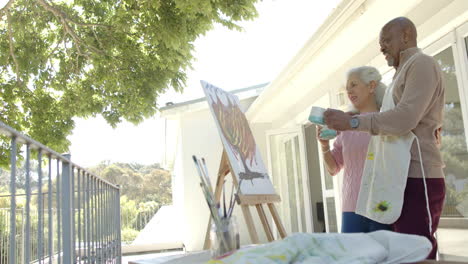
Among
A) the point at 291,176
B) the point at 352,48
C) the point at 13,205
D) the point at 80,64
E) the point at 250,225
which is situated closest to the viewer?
the point at 13,205

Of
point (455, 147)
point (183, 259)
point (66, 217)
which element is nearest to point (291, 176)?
point (455, 147)

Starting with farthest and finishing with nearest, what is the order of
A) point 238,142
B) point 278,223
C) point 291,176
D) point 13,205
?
point 291,176, point 238,142, point 278,223, point 13,205

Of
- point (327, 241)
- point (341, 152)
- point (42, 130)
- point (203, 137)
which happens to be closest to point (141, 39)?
point (42, 130)

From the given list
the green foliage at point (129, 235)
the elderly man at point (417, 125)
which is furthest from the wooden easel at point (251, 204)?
the green foliage at point (129, 235)

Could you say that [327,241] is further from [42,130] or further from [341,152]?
[42,130]

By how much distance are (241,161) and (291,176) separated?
4.11 m

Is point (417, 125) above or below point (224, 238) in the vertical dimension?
above

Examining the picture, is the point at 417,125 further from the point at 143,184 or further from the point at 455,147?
the point at 143,184

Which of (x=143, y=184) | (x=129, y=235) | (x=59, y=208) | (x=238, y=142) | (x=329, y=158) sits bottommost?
(x=129, y=235)

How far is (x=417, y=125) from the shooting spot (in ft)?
4.93

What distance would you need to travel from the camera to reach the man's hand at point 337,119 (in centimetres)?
155

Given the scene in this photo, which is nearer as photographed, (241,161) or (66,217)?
(66,217)

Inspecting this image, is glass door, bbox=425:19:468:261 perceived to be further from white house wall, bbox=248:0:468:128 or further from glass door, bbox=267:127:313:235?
glass door, bbox=267:127:313:235

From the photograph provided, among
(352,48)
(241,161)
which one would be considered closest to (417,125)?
(241,161)
